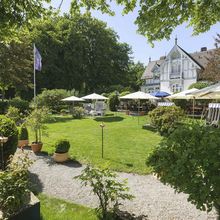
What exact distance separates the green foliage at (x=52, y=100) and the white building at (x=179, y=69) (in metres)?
17.9

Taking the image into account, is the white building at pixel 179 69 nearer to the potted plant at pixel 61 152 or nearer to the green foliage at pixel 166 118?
the green foliage at pixel 166 118

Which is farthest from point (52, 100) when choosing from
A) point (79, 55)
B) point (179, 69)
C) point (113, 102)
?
point (179, 69)

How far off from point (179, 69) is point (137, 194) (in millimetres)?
35096

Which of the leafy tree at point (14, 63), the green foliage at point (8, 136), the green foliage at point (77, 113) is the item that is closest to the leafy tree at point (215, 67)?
the green foliage at point (77, 113)

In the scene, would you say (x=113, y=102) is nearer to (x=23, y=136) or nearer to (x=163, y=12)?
(x=23, y=136)

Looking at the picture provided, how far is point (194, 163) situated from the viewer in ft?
10.8

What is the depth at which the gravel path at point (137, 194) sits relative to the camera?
541 centimetres

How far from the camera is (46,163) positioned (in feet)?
30.1

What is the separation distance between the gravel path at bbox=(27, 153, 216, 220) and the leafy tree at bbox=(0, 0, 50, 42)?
3896 millimetres

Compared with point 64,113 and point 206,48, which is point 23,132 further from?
point 206,48

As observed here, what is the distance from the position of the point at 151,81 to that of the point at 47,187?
136 ft

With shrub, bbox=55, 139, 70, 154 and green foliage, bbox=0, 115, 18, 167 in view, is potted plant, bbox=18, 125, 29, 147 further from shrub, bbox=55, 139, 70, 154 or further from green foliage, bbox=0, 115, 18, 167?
green foliage, bbox=0, 115, 18, 167

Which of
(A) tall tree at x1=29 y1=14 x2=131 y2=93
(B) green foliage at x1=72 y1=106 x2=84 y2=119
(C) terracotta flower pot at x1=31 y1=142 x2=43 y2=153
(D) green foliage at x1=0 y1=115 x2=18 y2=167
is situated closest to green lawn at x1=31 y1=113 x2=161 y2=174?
(C) terracotta flower pot at x1=31 y1=142 x2=43 y2=153

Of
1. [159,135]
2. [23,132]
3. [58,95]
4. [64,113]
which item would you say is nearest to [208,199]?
[23,132]
